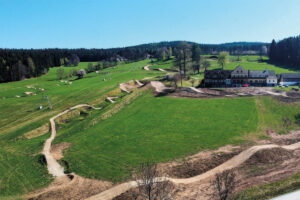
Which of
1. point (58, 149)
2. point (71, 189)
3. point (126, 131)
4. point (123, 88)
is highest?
point (123, 88)

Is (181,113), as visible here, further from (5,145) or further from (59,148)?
(5,145)

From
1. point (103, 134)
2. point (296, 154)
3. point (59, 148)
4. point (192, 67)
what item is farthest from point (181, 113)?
point (192, 67)

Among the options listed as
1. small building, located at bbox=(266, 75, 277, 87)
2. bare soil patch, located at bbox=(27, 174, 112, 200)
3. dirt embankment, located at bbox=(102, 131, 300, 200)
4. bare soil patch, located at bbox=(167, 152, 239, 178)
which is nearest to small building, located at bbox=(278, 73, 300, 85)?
small building, located at bbox=(266, 75, 277, 87)

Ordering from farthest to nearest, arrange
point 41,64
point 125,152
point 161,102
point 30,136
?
1. point 41,64
2. point 161,102
3. point 30,136
4. point 125,152

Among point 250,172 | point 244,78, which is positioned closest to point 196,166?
point 250,172

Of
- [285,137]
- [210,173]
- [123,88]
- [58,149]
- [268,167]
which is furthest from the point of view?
[123,88]

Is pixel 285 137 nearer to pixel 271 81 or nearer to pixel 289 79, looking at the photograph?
pixel 271 81
